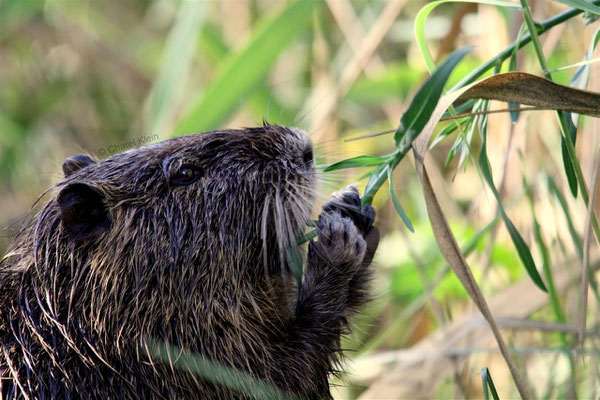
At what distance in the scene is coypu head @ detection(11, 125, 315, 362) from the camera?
1906 mm

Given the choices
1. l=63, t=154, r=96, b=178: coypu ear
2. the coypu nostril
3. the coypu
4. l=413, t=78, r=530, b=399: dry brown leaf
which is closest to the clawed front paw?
the coypu

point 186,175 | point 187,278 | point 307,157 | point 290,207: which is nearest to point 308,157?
point 307,157

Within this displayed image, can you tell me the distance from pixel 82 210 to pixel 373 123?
2.73 meters

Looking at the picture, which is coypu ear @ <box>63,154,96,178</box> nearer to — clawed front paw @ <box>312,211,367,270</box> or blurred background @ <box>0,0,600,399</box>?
blurred background @ <box>0,0,600,399</box>

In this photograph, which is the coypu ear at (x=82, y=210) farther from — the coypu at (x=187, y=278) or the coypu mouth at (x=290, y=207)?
the coypu mouth at (x=290, y=207)

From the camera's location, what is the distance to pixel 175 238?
1.94m

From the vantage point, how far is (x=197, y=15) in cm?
347

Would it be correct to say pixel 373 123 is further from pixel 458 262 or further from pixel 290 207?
pixel 458 262

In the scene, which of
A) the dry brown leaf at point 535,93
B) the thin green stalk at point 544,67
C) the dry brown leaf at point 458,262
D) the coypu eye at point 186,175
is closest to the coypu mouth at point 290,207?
the coypu eye at point 186,175

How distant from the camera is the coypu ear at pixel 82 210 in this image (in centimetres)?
189

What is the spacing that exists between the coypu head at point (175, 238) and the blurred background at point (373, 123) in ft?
0.54

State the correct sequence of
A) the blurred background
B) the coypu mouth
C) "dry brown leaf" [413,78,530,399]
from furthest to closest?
the blurred background < the coypu mouth < "dry brown leaf" [413,78,530,399]

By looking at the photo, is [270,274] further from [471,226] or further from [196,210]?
[471,226]

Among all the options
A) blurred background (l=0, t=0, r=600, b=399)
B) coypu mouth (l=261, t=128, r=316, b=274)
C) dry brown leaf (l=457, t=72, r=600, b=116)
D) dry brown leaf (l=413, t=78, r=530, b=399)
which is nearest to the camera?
dry brown leaf (l=457, t=72, r=600, b=116)
